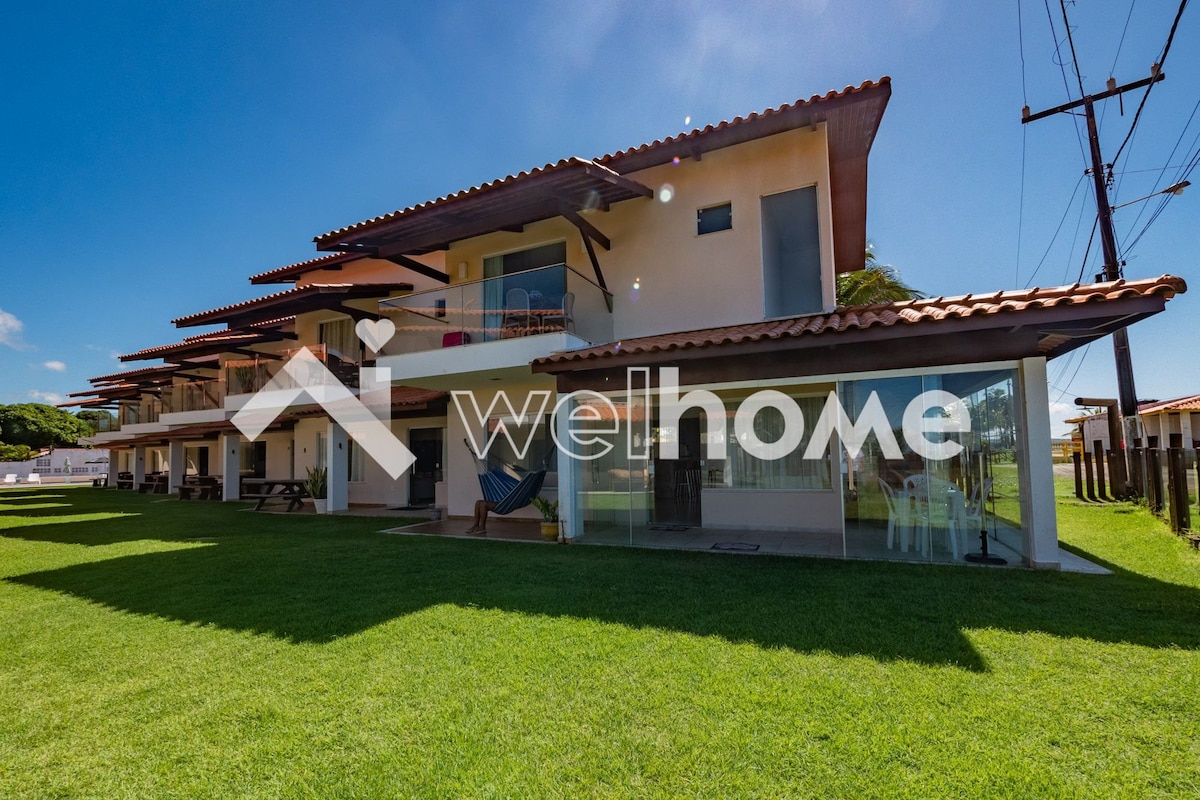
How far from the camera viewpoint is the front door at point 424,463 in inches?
571

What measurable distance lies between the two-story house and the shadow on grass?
3.72ft

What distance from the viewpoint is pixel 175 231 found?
1689 centimetres

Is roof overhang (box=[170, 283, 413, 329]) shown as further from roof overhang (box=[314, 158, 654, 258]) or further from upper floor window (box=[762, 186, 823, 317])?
upper floor window (box=[762, 186, 823, 317])

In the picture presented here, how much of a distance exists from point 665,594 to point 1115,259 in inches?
500

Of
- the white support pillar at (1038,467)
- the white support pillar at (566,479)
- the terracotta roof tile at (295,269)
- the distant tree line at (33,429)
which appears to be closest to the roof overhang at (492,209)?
the white support pillar at (566,479)

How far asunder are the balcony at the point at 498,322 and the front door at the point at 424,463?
436 cm

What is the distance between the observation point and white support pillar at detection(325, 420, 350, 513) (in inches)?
530

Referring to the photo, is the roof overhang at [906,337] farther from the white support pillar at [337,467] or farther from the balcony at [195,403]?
the balcony at [195,403]

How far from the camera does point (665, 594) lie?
5383 mm

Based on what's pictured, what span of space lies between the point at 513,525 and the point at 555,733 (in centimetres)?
776

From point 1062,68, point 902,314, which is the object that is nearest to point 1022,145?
point 1062,68

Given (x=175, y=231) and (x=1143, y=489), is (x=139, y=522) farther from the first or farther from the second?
(x=1143, y=489)

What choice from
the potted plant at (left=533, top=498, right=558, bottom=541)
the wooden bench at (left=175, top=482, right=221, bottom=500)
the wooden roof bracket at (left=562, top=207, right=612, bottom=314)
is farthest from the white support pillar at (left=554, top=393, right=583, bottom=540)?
the wooden bench at (left=175, top=482, right=221, bottom=500)

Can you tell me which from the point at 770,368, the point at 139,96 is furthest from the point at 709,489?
the point at 139,96
